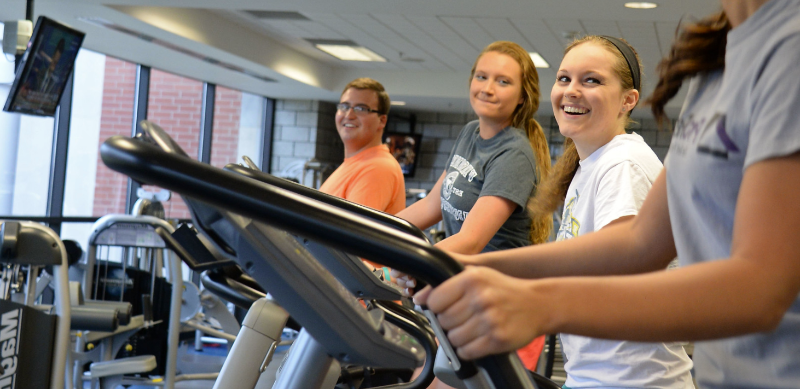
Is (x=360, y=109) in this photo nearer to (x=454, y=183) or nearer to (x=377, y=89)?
(x=377, y=89)

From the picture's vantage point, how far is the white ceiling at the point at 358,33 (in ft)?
17.4

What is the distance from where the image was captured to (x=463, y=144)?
209cm

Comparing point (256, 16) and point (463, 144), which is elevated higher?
point (256, 16)

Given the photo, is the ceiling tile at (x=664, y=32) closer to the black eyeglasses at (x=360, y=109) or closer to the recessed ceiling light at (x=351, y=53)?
the recessed ceiling light at (x=351, y=53)

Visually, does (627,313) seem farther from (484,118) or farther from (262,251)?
(484,118)

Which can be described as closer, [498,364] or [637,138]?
[498,364]

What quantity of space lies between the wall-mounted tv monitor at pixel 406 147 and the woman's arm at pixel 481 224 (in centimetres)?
981

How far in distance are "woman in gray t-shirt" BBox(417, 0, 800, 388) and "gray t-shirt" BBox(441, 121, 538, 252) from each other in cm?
102

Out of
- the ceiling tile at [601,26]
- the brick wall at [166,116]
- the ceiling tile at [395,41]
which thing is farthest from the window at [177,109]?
the ceiling tile at [601,26]

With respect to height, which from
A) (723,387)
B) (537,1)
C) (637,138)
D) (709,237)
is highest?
(537,1)

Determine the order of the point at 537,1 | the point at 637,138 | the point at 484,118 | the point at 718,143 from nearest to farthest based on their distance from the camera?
the point at 718,143
the point at 637,138
the point at 484,118
the point at 537,1

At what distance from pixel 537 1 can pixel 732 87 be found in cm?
446

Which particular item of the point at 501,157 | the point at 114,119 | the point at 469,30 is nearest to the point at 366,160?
the point at 501,157

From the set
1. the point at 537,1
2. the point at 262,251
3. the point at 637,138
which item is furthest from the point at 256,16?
the point at 262,251
